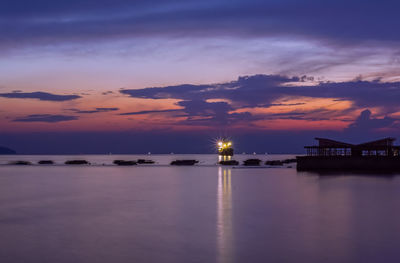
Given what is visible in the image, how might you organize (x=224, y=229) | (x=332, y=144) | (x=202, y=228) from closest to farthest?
(x=224, y=229)
(x=202, y=228)
(x=332, y=144)

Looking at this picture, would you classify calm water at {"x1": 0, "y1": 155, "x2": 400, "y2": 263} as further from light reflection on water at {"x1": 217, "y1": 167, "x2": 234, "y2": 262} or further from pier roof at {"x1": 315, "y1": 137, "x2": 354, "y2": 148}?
pier roof at {"x1": 315, "y1": 137, "x2": 354, "y2": 148}

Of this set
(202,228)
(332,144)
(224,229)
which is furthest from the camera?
(332,144)

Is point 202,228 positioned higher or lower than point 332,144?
lower

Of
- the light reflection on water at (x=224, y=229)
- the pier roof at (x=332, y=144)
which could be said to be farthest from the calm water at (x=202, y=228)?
the pier roof at (x=332, y=144)

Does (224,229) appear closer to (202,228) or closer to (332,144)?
(202,228)

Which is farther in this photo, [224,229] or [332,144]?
[332,144]

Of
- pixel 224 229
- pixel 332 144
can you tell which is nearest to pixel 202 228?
pixel 224 229

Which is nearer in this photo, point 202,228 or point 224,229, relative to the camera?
point 224,229

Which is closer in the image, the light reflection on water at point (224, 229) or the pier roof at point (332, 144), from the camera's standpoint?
the light reflection on water at point (224, 229)

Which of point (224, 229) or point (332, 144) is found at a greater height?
point (332, 144)

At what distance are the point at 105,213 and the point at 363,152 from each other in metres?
61.1

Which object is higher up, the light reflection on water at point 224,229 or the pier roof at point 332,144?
the pier roof at point 332,144

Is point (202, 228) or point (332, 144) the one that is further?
point (332, 144)

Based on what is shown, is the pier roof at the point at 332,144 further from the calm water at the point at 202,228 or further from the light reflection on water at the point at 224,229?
the light reflection on water at the point at 224,229
